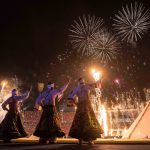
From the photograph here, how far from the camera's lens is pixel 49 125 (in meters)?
9.95

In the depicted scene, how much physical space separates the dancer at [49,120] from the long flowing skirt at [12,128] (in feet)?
3.13

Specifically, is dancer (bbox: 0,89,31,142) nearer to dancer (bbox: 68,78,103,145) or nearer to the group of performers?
the group of performers

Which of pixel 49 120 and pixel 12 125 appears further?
pixel 12 125

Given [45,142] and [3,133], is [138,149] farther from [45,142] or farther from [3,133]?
[3,133]

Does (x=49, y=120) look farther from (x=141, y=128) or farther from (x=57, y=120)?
(x=141, y=128)

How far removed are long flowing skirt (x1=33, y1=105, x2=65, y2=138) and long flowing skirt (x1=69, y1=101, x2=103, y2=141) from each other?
0.62m

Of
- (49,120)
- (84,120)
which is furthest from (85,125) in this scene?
(49,120)

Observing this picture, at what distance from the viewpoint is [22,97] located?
11.1 meters

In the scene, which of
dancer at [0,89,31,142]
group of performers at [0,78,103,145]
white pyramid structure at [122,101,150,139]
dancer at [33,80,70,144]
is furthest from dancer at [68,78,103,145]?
dancer at [0,89,31,142]

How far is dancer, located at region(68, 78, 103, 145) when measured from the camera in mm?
9305

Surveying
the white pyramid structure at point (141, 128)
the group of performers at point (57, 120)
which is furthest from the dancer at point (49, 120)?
the white pyramid structure at point (141, 128)

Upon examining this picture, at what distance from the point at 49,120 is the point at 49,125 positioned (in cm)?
18

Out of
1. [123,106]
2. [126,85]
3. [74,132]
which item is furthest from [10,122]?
[123,106]

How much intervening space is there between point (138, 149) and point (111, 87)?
3236cm
